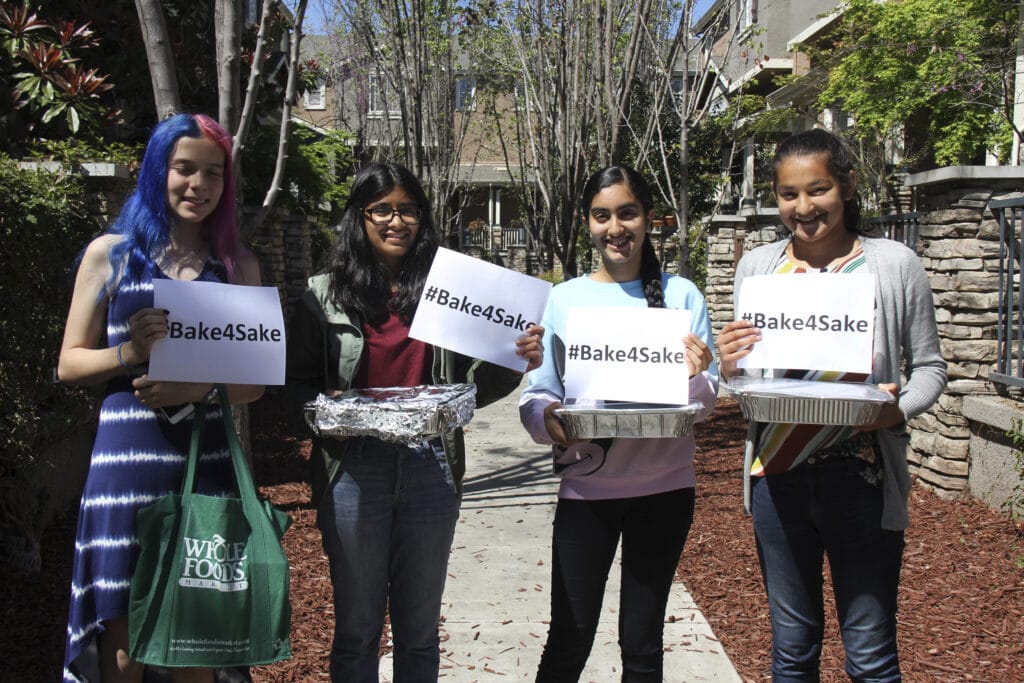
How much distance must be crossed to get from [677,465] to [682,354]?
14.2 inches

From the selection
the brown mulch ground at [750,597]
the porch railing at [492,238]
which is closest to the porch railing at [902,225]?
the brown mulch ground at [750,597]

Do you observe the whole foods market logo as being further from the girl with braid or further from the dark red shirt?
the girl with braid

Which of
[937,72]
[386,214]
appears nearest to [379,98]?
[937,72]

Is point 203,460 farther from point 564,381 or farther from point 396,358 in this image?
point 564,381

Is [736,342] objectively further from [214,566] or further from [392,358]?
[214,566]

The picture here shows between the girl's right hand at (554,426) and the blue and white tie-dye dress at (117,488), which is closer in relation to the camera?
the blue and white tie-dye dress at (117,488)

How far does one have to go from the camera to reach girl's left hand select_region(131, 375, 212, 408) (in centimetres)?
237

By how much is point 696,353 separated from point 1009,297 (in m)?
3.83

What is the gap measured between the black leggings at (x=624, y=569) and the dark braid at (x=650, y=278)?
56 centimetres

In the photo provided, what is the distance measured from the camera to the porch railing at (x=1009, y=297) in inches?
213

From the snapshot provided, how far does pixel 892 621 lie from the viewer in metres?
2.51

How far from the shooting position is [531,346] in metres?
2.67

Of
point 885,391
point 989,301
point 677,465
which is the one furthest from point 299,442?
point 885,391

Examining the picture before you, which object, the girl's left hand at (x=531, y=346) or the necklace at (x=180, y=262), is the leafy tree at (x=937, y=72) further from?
the necklace at (x=180, y=262)
